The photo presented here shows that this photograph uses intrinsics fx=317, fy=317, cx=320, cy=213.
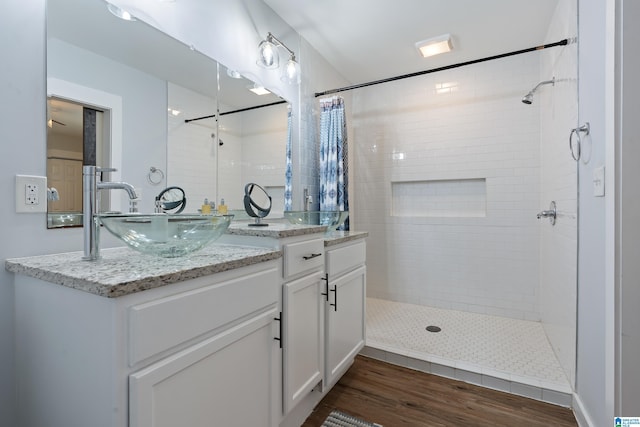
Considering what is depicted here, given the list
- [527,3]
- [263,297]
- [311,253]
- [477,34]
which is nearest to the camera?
[263,297]

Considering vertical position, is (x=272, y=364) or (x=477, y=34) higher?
(x=477, y=34)

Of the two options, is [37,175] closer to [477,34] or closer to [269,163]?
[269,163]

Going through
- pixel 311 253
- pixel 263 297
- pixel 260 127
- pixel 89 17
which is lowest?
pixel 263 297

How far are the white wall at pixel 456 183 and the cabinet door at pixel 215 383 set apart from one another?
2.37 meters

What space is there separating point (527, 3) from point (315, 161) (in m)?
1.89

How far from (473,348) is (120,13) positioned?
2820 millimetres

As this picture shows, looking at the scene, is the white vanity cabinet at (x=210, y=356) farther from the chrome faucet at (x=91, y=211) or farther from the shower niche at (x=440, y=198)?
the shower niche at (x=440, y=198)

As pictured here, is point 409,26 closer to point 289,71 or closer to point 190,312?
point 289,71

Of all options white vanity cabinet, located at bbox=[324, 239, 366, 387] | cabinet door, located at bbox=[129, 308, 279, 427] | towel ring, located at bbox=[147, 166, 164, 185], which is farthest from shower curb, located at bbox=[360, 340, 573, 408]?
towel ring, located at bbox=[147, 166, 164, 185]

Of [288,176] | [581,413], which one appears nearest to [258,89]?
[288,176]

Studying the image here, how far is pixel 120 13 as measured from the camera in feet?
4.42

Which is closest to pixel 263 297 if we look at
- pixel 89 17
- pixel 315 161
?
pixel 89 17

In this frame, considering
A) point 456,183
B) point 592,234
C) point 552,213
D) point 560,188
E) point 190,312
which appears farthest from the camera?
point 456,183

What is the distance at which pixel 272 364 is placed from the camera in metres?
1.27
